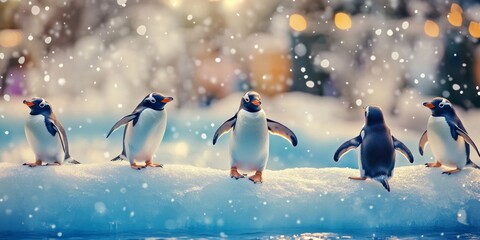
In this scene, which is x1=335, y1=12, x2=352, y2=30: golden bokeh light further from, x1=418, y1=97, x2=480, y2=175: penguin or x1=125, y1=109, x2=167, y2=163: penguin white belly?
x1=125, y1=109, x2=167, y2=163: penguin white belly

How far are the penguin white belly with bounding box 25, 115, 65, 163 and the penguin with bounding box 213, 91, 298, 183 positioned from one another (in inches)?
48.1

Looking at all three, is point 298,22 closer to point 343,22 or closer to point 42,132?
point 343,22

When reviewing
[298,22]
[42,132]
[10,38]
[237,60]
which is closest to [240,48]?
[237,60]

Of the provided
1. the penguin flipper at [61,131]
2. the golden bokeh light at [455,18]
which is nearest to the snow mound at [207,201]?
the penguin flipper at [61,131]

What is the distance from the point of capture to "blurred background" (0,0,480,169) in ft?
18.3

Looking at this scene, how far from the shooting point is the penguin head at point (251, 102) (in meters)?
4.93

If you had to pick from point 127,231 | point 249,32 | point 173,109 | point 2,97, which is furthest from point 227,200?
point 2,97

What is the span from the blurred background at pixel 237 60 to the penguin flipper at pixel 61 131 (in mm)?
290

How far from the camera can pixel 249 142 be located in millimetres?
4977

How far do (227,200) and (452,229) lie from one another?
166 centimetres

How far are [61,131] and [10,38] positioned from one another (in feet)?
3.14

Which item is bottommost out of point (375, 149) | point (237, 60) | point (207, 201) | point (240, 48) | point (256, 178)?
point (207, 201)

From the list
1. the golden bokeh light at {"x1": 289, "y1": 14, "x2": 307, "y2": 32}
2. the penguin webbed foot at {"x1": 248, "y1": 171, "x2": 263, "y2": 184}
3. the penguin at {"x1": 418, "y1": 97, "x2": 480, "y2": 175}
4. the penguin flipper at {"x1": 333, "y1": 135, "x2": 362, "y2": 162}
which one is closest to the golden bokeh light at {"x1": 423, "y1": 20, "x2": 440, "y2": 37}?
the penguin at {"x1": 418, "y1": 97, "x2": 480, "y2": 175}

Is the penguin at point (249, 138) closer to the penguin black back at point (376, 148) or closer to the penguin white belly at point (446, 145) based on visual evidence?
the penguin black back at point (376, 148)
